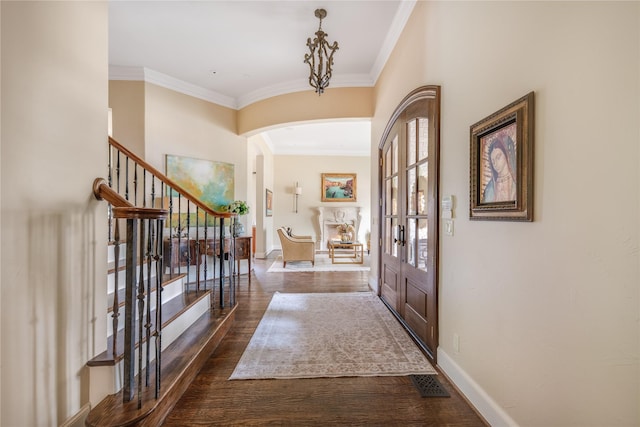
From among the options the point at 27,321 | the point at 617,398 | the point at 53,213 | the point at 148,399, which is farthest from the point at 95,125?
the point at 617,398

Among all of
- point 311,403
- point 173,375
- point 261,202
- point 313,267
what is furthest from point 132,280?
point 261,202

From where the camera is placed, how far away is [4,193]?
3.67 ft

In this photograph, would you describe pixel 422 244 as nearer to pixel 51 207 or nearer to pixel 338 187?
pixel 51 207

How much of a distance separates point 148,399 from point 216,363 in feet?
2.28

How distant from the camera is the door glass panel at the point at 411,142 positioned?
2664 mm

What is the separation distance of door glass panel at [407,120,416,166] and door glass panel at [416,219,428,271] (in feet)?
2.24

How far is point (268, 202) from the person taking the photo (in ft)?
25.6

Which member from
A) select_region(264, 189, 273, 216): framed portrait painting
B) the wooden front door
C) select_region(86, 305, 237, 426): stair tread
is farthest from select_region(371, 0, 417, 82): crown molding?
select_region(264, 189, 273, 216): framed portrait painting

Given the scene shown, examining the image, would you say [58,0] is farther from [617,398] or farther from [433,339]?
[433,339]

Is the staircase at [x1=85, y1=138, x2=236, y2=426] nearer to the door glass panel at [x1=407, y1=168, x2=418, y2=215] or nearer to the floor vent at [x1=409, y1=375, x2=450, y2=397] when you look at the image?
the floor vent at [x1=409, y1=375, x2=450, y2=397]

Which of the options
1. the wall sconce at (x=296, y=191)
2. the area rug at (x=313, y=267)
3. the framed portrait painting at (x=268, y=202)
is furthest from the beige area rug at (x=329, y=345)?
the wall sconce at (x=296, y=191)

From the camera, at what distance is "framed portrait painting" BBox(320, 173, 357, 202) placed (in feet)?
28.8

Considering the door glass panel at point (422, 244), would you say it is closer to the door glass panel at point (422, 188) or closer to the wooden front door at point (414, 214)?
the wooden front door at point (414, 214)

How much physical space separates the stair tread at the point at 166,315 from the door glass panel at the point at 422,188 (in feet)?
7.67
